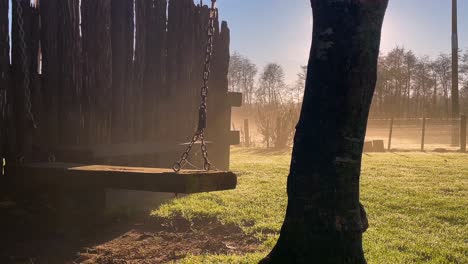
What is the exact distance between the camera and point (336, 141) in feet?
8.63

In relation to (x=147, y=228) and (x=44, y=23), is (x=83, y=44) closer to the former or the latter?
(x=44, y=23)

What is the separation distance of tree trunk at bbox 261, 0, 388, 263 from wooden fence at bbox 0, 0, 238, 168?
2772 mm

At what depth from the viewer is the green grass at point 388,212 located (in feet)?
13.1

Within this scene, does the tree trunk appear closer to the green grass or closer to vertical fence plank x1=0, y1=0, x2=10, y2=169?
the green grass

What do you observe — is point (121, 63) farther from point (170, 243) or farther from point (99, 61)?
point (170, 243)

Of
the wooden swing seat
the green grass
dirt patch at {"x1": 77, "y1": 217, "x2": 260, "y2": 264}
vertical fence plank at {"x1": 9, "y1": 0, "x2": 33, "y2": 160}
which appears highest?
vertical fence plank at {"x1": 9, "y1": 0, "x2": 33, "y2": 160}

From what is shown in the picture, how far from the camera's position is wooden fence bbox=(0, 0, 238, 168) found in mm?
4469

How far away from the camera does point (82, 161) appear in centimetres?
468

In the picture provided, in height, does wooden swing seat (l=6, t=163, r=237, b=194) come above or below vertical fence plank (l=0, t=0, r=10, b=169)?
below

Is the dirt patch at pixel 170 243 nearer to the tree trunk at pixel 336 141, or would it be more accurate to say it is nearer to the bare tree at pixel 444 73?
the tree trunk at pixel 336 141

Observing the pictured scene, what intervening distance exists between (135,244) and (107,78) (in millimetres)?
2024

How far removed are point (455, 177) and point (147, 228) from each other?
651cm

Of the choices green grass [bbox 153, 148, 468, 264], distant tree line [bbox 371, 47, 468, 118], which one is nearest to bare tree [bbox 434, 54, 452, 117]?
distant tree line [bbox 371, 47, 468, 118]

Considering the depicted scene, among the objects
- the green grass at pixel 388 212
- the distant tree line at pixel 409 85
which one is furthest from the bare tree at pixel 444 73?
the green grass at pixel 388 212
